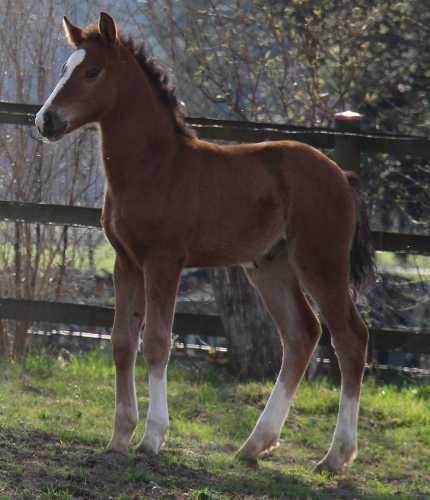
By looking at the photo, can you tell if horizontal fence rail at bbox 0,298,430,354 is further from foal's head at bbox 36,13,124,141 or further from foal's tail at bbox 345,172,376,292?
foal's head at bbox 36,13,124,141

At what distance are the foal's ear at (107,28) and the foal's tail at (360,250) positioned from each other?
5.64 feet

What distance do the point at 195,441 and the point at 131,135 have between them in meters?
2.05

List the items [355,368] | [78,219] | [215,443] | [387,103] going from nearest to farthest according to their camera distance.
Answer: [355,368]
[215,443]
[78,219]
[387,103]

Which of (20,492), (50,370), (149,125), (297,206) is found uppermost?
(149,125)

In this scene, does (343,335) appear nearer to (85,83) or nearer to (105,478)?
(105,478)

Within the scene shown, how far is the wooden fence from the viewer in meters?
5.54

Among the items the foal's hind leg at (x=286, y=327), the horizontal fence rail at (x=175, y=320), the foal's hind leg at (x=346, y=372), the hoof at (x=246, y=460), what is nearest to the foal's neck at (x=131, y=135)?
the foal's hind leg at (x=286, y=327)

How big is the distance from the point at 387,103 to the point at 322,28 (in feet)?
4.84

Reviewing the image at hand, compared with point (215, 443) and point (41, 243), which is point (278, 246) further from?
point (41, 243)

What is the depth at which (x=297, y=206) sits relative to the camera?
4.08m

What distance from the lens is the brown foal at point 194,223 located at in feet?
11.8

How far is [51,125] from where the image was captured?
3.48m

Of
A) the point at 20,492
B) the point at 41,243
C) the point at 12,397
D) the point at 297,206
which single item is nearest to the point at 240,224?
the point at 297,206

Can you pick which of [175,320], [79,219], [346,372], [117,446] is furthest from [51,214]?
[346,372]
